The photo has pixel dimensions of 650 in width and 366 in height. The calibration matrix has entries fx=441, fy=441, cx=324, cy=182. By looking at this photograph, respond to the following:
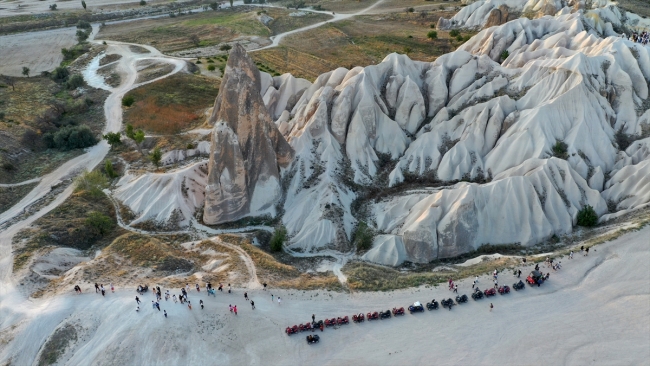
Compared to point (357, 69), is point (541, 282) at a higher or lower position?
lower

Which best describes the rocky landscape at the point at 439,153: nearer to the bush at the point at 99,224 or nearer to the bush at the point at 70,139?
the bush at the point at 99,224

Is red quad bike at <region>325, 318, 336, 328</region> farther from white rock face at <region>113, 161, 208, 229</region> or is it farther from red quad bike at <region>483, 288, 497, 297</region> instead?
white rock face at <region>113, 161, 208, 229</region>

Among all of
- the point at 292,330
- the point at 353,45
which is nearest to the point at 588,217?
the point at 292,330

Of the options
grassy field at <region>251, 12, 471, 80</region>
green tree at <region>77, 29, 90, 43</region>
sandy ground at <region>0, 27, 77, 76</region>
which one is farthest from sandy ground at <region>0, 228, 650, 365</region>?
green tree at <region>77, 29, 90, 43</region>

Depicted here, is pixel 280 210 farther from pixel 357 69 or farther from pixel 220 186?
pixel 357 69

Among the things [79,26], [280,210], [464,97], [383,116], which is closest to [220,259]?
[280,210]

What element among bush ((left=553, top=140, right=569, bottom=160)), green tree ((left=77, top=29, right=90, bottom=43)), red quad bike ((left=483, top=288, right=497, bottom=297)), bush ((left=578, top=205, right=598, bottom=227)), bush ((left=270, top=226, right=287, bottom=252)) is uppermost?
bush ((left=553, top=140, right=569, bottom=160))

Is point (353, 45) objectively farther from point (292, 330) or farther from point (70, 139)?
point (292, 330)

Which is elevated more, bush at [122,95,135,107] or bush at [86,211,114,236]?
bush at [122,95,135,107]
